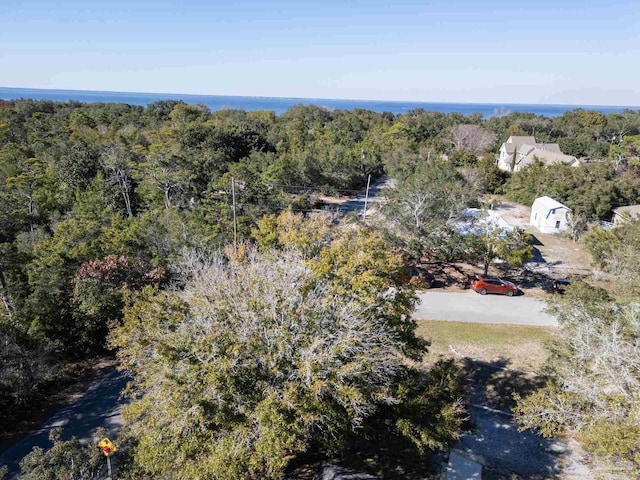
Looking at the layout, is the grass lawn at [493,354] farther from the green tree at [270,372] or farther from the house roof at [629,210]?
the house roof at [629,210]

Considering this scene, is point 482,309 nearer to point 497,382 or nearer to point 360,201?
point 497,382

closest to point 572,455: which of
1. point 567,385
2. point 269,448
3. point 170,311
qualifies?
point 567,385

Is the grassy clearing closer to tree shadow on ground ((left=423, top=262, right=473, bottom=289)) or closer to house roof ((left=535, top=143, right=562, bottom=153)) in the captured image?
tree shadow on ground ((left=423, top=262, right=473, bottom=289))

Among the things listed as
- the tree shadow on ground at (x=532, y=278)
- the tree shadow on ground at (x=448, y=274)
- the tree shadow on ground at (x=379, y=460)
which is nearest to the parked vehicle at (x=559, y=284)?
the tree shadow on ground at (x=532, y=278)

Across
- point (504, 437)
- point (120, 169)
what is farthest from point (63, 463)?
point (120, 169)

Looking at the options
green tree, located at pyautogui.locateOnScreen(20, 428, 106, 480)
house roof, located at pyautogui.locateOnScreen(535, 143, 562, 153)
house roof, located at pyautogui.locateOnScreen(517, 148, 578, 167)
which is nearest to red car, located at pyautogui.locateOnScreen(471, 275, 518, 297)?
green tree, located at pyautogui.locateOnScreen(20, 428, 106, 480)

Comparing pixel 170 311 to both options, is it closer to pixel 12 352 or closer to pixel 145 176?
pixel 12 352
